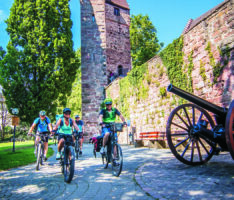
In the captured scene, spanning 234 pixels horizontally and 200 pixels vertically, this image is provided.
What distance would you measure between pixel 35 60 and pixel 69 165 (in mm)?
15162

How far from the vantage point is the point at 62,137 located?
15.8ft

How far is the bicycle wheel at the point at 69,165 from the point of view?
388 cm

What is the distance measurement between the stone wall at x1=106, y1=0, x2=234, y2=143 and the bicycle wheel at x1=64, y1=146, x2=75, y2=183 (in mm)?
5066

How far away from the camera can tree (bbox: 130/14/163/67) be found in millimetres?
25891

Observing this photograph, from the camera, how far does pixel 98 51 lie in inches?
776

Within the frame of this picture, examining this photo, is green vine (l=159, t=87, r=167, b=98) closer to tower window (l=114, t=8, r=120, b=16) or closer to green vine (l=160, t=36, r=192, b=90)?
green vine (l=160, t=36, r=192, b=90)

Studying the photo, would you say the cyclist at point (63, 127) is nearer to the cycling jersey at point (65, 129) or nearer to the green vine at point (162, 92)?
the cycling jersey at point (65, 129)

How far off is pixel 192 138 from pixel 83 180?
2.41 m

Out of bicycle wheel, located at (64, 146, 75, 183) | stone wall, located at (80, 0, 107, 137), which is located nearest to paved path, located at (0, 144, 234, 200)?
bicycle wheel, located at (64, 146, 75, 183)

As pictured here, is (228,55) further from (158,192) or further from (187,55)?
(158,192)

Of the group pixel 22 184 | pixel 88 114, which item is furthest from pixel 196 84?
pixel 88 114

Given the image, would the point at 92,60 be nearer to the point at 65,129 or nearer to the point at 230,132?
the point at 65,129

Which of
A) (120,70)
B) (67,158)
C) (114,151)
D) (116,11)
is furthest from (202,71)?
(116,11)

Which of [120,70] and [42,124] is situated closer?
[42,124]
